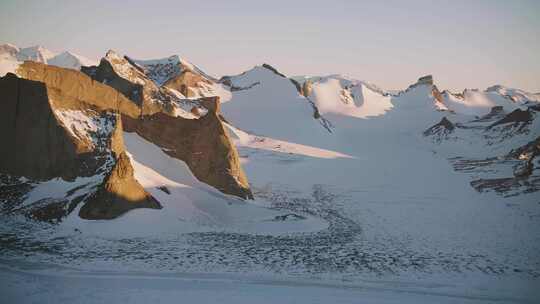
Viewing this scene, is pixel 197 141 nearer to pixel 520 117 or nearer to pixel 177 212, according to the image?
pixel 177 212

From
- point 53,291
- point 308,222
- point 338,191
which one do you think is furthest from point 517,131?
point 53,291

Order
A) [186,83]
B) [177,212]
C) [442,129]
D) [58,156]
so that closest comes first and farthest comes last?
[177,212] < [58,156] < [186,83] < [442,129]

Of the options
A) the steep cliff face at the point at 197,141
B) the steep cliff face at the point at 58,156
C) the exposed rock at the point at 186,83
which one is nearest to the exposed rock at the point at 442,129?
the exposed rock at the point at 186,83

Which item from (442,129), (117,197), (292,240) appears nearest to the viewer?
(292,240)

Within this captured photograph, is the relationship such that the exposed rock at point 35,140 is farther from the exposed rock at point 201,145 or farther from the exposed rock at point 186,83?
the exposed rock at point 186,83

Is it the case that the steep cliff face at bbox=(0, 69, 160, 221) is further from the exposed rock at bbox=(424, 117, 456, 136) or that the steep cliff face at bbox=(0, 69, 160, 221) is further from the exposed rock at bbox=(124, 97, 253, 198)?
the exposed rock at bbox=(424, 117, 456, 136)

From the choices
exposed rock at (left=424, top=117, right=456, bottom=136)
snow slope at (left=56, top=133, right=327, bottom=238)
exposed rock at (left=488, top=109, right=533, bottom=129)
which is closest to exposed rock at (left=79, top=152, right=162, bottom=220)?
snow slope at (left=56, top=133, right=327, bottom=238)

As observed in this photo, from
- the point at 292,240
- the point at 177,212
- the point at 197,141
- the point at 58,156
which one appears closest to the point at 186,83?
the point at 197,141
